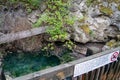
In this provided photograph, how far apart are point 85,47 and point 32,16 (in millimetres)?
1276

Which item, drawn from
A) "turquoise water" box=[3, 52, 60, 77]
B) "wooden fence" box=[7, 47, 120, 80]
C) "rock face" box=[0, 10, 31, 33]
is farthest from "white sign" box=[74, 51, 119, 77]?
"rock face" box=[0, 10, 31, 33]

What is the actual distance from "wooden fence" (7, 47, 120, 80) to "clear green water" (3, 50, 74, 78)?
5.10 feet

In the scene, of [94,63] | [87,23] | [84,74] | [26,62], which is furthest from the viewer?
[87,23]

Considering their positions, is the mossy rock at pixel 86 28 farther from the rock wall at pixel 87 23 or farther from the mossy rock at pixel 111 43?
the mossy rock at pixel 111 43

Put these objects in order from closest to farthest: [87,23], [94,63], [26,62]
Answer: [94,63]
[26,62]
[87,23]

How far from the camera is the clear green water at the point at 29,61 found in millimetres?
4371

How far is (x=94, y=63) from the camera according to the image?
251 centimetres

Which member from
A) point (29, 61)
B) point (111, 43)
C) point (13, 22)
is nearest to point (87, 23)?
point (111, 43)

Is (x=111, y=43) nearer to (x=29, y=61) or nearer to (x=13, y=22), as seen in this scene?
(x=29, y=61)

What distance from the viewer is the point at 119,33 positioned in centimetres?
463

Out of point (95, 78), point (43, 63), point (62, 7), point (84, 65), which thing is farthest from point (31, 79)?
point (62, 7)

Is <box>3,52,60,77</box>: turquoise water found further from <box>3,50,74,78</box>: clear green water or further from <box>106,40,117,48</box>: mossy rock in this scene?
<box>106,40,117,48</box>: mossy rock

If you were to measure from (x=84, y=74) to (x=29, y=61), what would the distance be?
83.8 inches

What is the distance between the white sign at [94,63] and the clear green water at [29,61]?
6.30 ft
